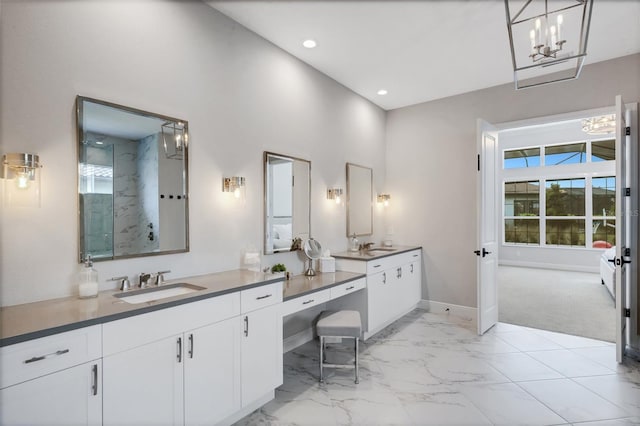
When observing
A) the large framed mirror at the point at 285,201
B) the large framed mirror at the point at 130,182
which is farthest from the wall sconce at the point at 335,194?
the large framed mirror at the point at 130,182

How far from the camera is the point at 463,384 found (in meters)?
2.68

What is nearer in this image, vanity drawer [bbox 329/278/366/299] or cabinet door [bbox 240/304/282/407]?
cabinet door [bbox 240/304/282/407]

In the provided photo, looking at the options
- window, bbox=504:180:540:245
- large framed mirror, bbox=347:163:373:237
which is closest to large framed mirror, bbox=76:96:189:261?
large framed mirror, bbox=347:163:373:237

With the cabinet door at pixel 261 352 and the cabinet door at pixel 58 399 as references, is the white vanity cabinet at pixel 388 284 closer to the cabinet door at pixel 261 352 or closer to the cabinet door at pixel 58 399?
the cabinet door at pixel 261 352

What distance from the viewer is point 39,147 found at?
69.9 inches

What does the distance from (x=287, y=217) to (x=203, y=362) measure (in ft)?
5.46

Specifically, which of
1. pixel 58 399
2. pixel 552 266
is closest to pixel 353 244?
pixel 58 399

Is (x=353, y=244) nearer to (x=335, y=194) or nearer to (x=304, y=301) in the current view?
(x=335, y=194)

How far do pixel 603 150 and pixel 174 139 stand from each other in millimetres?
8990

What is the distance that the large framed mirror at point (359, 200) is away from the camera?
425cm

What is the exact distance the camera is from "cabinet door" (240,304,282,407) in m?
2.16

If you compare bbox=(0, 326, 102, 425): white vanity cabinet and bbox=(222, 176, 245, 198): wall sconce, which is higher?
bbox=(222, 176, 245, 198): wall sconce

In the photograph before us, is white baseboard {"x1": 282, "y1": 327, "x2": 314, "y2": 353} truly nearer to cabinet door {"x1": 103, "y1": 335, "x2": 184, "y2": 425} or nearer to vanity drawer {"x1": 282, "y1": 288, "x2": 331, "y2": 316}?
vanity drawer {"x1": 282, "y1": 288, "x2": 331, "y2": 316}

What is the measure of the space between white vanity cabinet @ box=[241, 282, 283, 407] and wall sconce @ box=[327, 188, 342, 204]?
1726 mm
